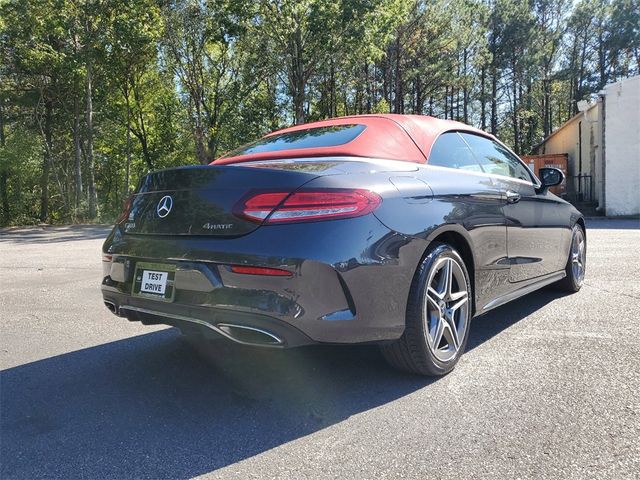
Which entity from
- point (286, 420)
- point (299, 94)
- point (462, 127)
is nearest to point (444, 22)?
point (299, 94)

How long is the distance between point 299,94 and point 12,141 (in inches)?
572

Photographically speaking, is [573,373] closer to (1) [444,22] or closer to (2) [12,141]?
(2) [12,141]

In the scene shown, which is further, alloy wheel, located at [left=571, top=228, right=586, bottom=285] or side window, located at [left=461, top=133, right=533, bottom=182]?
alloy wheel, located at [left=571, top=228, right=586, bottom=285]

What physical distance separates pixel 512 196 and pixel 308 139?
1603mm

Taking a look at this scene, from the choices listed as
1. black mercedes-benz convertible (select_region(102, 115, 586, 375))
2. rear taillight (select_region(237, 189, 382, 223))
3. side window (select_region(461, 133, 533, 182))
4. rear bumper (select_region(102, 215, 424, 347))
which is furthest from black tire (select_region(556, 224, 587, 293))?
rear taillight (select_region(237, 189, 382, 223))

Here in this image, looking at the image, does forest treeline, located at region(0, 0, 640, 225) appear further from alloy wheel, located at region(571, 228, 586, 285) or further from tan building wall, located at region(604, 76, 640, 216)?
alloy wheel, located at region(571, 228, 586, 285)

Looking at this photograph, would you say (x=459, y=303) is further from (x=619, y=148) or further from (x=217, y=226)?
(x=619, y=148)

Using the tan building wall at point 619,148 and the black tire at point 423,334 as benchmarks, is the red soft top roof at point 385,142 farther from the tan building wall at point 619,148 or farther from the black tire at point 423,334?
the tan building wall at point 619,148

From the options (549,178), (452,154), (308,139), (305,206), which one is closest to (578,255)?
(549,178)

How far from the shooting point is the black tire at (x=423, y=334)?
2.83 meters

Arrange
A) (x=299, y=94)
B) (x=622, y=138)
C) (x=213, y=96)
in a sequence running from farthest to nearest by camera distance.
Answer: (x=213, y=96) → (x=299, y=94) → (x=622, y=138)

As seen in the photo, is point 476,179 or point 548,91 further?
point 548,91

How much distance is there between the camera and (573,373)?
3.08 meters

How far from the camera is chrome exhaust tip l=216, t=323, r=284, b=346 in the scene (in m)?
2.49
